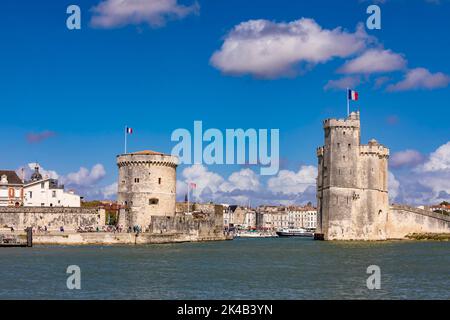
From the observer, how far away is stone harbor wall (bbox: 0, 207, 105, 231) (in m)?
72.4

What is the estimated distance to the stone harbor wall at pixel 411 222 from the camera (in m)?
91.4

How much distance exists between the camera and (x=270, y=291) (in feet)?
100

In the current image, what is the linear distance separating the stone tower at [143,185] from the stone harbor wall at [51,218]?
9.80ft

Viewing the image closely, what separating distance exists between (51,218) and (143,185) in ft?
32.0

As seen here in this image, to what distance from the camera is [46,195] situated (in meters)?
83.5

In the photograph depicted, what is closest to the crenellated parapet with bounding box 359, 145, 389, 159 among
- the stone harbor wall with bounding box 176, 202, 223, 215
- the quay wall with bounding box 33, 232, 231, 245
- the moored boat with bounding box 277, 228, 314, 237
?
the stone harbor wall with bounding box 176, 202, 223, 215

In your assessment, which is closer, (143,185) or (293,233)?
(143,185)

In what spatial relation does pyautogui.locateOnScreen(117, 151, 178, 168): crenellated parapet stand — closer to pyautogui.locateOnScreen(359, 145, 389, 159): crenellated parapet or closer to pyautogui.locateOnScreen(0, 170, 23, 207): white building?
pyautogui.locateOnScreen(0, 170, 23, 207): white building

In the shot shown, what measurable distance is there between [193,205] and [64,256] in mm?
43915

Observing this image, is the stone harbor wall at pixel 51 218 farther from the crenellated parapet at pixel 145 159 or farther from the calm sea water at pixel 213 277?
the calm sea water at pixel 213 277

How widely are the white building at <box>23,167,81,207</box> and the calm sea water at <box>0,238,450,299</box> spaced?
30.3 m

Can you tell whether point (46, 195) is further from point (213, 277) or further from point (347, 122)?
point (213, 277)

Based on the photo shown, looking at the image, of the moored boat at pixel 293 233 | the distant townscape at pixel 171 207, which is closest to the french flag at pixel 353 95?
the distant townscape at pixel 171 207

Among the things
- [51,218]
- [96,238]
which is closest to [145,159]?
[51,218]
